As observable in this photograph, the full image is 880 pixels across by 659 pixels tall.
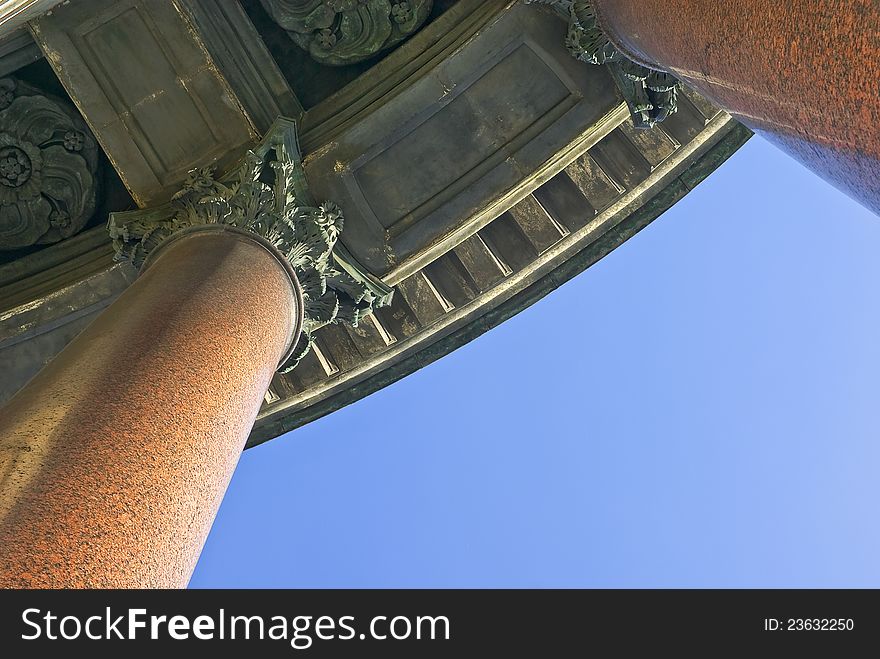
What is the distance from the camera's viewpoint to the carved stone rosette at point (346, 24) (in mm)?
12555

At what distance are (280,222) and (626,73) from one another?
5426 millimetres

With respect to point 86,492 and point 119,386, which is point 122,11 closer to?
point 119,386

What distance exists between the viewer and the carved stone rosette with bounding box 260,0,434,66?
12.6 m

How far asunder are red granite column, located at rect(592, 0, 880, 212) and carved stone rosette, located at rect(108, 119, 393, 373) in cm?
558

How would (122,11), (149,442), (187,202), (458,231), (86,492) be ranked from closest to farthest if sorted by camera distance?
1. (86,492)
2. (149,442)
3. (187,202)
4. (122,11)
5. (458,231)

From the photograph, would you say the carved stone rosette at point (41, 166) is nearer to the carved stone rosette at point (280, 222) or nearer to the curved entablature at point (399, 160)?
the curved entablature at point (399, 160)

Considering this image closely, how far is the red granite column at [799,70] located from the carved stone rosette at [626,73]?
5.30m

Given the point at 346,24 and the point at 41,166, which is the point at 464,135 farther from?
the point at 41,166

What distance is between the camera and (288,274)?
9.23 m

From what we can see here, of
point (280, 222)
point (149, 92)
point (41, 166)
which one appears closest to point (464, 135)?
point (280, 222)

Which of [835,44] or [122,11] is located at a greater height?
[122,11]
